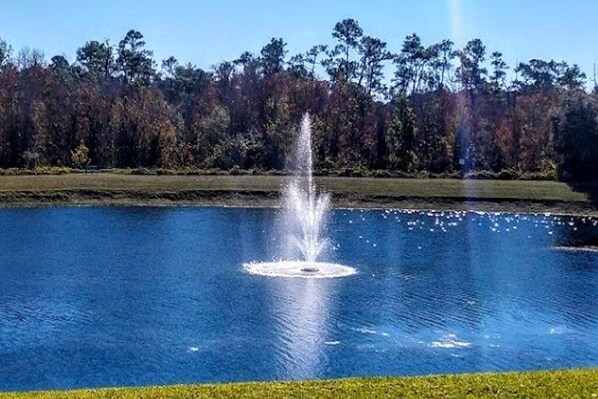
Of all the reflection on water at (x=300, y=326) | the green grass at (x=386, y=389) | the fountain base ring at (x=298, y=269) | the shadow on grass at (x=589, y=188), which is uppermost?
the shadow on grass at (x=589, y=188)

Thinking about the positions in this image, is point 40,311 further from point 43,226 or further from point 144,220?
point 144,220

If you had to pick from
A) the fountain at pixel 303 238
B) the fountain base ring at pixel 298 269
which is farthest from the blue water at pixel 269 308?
the fountain at pixel 303 238

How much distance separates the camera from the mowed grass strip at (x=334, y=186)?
6406cm

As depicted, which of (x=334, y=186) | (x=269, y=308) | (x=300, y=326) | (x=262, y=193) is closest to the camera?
(x=300, y=326)

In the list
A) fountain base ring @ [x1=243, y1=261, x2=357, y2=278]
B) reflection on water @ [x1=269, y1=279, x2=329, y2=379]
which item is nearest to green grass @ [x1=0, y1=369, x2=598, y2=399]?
reflection on water @ [x1=269, y1=279, x2=329, y2=379]

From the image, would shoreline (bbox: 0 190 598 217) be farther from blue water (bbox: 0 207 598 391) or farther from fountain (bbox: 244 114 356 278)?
blue water (bbox: 0 207 598 391)

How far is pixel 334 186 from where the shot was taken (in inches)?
2717

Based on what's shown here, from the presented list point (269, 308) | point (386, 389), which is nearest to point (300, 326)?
point (269, 308)

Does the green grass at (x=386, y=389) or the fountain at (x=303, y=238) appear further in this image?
the fountain at (x=303, y=238)

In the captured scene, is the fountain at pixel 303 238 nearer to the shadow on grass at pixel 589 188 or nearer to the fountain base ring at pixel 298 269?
the fountain base ring at pixel 298 269

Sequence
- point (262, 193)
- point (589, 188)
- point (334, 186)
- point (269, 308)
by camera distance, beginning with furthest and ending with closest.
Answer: point (334, 186)
point (589, 188)
point (262, 193)
point (269, 308)

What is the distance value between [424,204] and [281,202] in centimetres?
1101

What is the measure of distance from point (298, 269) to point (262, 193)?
1265 inches

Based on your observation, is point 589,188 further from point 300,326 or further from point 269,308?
point 300,326
